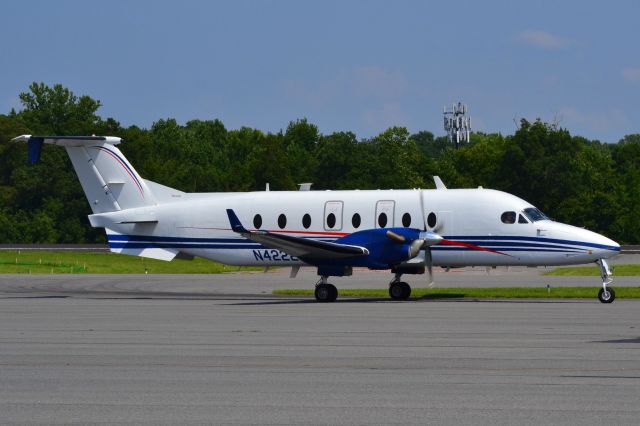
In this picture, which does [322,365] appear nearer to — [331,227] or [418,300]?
[418,300]

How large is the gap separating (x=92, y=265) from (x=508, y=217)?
134 feet

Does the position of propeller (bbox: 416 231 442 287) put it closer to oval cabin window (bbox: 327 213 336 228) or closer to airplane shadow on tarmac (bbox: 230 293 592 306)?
airplane shadow on tarmac (bbox: 230 293 592 306)

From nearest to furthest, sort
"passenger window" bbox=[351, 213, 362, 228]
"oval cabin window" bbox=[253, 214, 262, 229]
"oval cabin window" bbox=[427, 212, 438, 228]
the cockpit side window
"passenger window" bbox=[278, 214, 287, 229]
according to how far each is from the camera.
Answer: the cockpit side window
"oval cabin window" bbox=[427, 212, 438, 228]
"passenger window" bbox=[351, 213, 362, 228]
"passenger window" bbox=[278, 214, 287, 229]
"oval cabin window" bbox=[253, 214, 262, 229]

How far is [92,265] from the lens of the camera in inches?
2707

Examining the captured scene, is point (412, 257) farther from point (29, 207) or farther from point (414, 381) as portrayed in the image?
point (29, 207)

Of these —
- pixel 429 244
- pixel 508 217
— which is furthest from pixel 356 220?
pixel 508 217

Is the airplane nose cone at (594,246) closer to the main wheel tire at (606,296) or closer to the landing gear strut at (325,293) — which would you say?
the main wheel tire at (606,296)

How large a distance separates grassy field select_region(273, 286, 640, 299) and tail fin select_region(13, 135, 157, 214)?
5737 mm

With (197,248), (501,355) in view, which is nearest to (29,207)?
(197,248)

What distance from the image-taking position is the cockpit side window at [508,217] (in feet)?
107

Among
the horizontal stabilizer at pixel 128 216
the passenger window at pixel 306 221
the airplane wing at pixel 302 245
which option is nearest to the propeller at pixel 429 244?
the airplane wing at pixel 302 245

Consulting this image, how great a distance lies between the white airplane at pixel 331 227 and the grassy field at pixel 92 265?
882 inches

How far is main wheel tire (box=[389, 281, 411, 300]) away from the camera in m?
33.6

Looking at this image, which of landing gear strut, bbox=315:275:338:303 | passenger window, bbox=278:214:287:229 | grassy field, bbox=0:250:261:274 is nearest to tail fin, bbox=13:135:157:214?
passenger window, bbox=278:214:287:229
